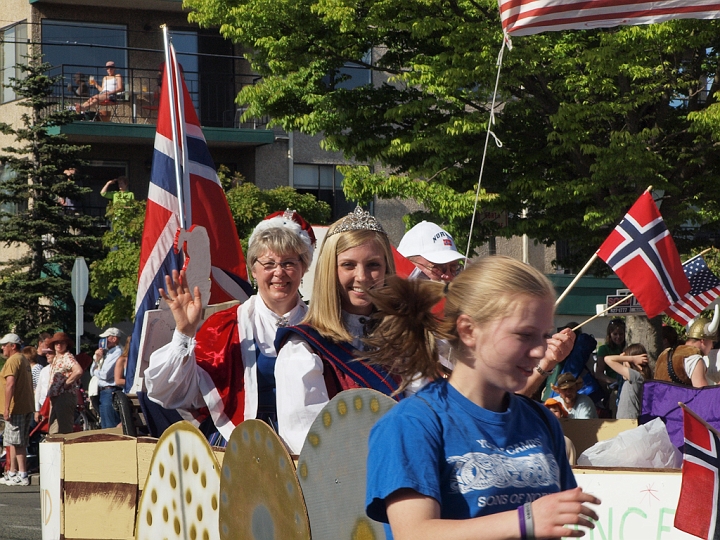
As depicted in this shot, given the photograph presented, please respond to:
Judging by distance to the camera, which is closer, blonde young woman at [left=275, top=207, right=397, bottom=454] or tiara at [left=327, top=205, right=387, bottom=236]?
blonde young woman at [left=275, top=207, right=397, bottom=454]

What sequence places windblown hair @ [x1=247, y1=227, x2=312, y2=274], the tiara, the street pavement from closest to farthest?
the tiara, windblown hair @ [x1=247, y1=227, x2=312, y2=274], the street pavement

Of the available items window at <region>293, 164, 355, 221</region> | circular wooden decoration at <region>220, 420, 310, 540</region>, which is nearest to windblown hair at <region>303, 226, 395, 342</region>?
circular wooden decoration at <region>220, 420, 310, 540</region>

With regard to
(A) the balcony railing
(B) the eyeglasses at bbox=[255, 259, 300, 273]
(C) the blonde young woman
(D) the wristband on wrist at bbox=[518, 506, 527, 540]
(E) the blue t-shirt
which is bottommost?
(D) the wristband on wrist at bbox=[518, 506, 527, 540]

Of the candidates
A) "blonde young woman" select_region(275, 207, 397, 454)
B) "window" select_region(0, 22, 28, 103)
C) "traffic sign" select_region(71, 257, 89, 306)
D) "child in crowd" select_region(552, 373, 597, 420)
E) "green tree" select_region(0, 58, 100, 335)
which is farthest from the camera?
"window" select_region(0, 22, 28, 103)

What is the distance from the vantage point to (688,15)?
557 cm

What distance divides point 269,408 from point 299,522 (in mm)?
1056

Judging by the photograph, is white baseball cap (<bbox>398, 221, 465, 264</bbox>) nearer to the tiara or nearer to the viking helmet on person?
the tiara

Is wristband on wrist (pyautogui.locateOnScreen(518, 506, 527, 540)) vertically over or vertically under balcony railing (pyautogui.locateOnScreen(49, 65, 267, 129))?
under

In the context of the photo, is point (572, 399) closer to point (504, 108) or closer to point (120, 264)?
point (504, 108)

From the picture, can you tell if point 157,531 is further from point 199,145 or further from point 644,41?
point 644,41

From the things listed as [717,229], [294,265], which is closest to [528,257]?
[717,229]

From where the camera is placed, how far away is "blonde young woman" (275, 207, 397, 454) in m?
3.47

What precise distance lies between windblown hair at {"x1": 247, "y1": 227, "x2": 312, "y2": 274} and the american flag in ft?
12.7

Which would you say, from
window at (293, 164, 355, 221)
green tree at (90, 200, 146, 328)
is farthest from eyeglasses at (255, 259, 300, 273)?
window at (293, 164, 355, 221)
